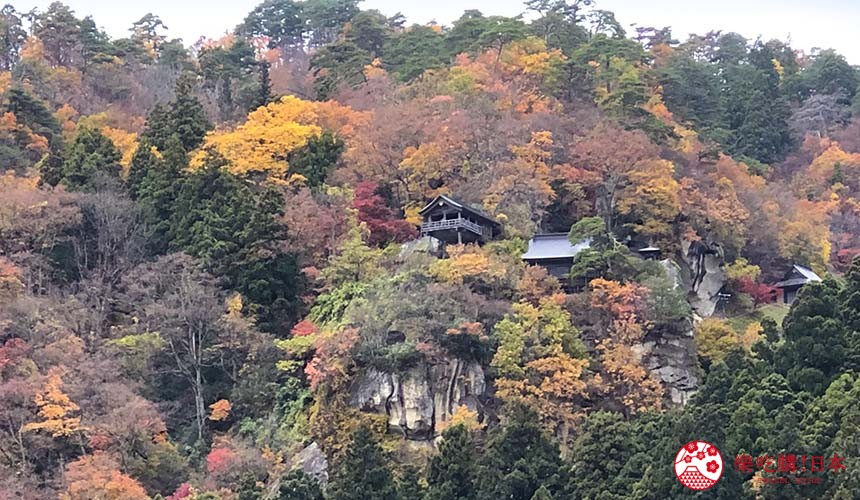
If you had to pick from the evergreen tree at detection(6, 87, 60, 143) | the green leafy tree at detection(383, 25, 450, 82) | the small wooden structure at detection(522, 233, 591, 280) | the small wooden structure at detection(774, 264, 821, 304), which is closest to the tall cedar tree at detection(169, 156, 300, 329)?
the small wooden structure at detection(522, 233, 591, 280)

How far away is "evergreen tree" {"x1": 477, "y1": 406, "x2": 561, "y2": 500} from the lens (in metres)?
28.1

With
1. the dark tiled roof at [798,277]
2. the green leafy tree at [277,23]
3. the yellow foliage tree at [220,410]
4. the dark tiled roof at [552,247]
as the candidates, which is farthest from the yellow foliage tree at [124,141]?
the green leafy tree at [277,23]

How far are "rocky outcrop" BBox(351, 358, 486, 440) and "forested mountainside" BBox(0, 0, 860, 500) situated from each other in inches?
2.2

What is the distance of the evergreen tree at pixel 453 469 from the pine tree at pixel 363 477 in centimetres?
87

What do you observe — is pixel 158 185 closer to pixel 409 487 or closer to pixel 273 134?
pixel 273 134

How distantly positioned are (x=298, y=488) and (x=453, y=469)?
311 centimetres

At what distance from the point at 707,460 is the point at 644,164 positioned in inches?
621

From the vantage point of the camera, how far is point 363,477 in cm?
2866

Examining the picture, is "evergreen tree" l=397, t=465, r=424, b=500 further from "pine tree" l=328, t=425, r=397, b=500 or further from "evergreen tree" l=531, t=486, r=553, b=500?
"evergreen tree" l=531, t=486, r=553, b=500

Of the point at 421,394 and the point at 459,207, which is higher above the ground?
the point at 459,207

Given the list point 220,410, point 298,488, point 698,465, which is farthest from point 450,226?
point 698,465

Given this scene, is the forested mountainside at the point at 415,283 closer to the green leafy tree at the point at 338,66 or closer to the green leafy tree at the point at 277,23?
the green leafy tree at the point at 338,66

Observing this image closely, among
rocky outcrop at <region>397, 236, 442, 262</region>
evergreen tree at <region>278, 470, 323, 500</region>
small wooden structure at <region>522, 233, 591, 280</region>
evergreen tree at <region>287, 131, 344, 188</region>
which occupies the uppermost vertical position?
evergreen tree at <region>287, 131, 344, 188</region>

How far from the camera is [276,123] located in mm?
44312
